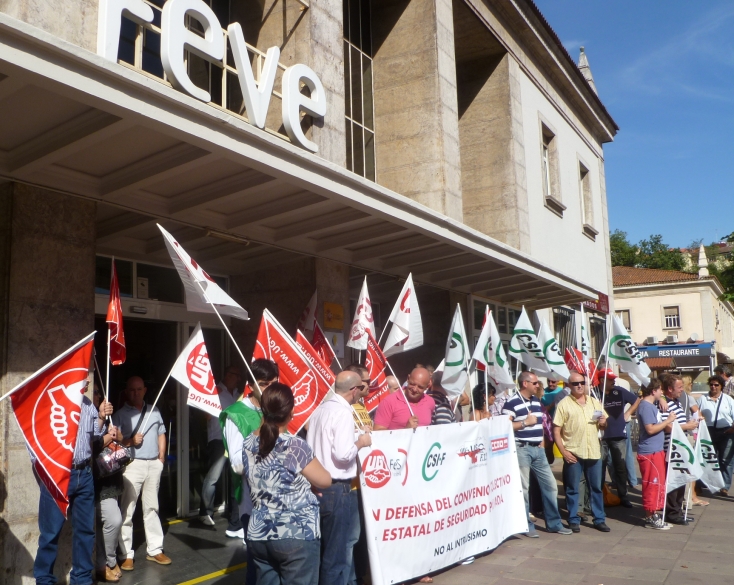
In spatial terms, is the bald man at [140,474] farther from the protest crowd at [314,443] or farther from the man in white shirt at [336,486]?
the man in white shirt at [336,486]

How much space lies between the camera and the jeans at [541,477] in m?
8.34

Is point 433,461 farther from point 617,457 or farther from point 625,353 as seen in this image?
point 625,353

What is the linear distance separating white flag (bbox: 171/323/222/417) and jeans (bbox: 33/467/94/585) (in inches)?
44.9

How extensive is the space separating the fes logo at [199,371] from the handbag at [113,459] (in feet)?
4.26

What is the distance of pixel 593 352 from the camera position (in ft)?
73.6

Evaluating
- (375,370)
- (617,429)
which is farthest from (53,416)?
(617,429)

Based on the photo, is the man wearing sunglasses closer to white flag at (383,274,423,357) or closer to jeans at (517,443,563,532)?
jeans at (517,443,563,532)

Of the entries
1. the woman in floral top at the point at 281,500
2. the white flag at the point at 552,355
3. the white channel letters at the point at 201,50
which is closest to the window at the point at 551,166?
the white flag at the point at 552,355

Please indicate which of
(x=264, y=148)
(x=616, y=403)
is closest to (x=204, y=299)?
(x=264, y=148)

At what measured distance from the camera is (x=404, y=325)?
8344mm

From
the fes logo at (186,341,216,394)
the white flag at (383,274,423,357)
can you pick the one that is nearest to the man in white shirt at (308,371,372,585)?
the fes logo at (186,341,216,394)

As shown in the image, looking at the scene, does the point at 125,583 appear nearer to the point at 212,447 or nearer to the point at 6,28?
the point at 212,447

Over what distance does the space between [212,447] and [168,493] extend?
0.74 metres

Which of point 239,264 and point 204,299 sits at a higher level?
point 239,264
